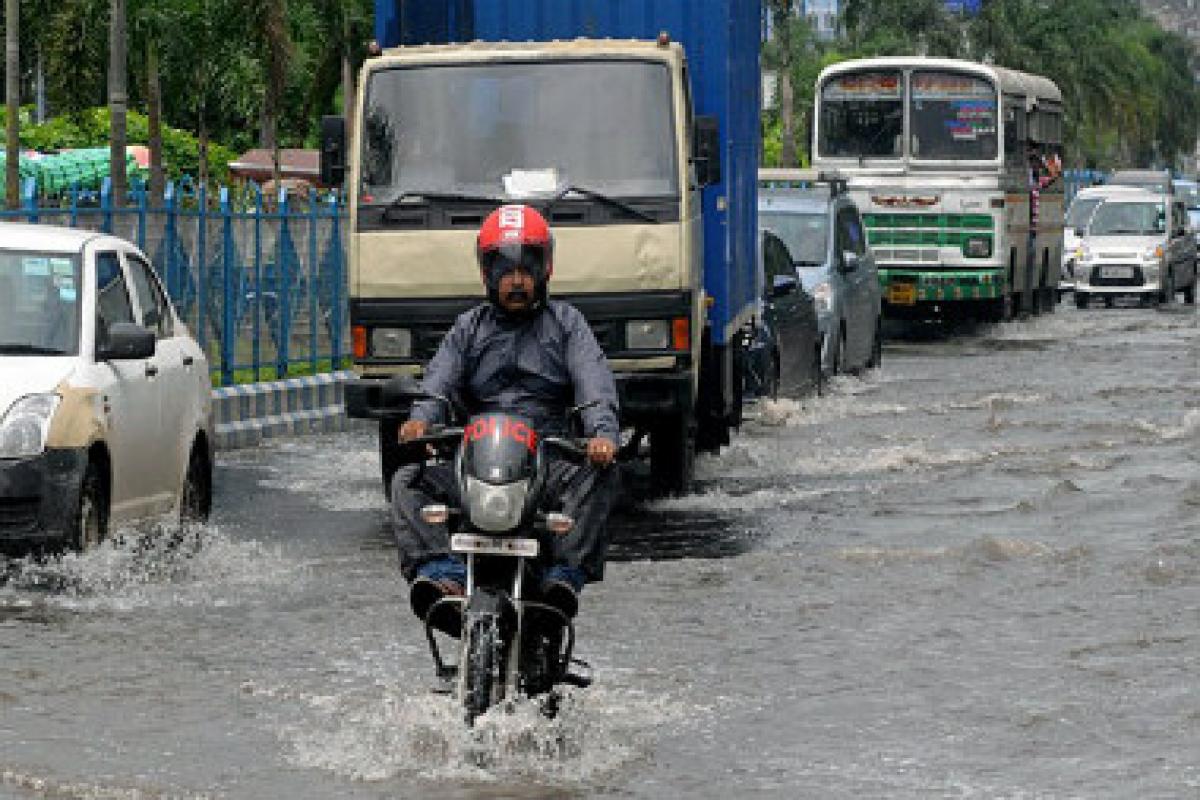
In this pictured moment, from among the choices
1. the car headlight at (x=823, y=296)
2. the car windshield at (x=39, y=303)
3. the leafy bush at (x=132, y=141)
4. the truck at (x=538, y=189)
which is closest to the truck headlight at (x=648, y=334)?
the truck at (x=538, y=189)

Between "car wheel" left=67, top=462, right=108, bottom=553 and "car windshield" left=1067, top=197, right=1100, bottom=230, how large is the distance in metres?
38.2

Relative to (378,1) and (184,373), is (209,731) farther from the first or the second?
(378,1)

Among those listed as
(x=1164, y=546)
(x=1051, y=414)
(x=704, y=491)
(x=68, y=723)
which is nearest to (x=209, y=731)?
(x=68, y=723)

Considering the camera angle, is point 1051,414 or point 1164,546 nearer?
point 1164,546

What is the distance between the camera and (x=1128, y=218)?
46.9 metres

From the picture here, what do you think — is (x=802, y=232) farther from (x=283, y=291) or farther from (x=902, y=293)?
(x=902, y=293)

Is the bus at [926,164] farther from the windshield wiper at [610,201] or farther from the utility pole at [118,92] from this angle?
the windshield wiper at [610,201]

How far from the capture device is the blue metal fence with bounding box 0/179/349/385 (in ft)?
67.6

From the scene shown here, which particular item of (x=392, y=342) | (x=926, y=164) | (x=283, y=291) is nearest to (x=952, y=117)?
(x=926, y=164)

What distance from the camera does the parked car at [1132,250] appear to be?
45.5m

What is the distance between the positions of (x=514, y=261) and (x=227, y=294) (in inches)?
576

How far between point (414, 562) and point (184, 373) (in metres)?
5.63

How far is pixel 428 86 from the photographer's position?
51.9ft

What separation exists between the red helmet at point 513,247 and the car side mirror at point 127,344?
4.19 metres
